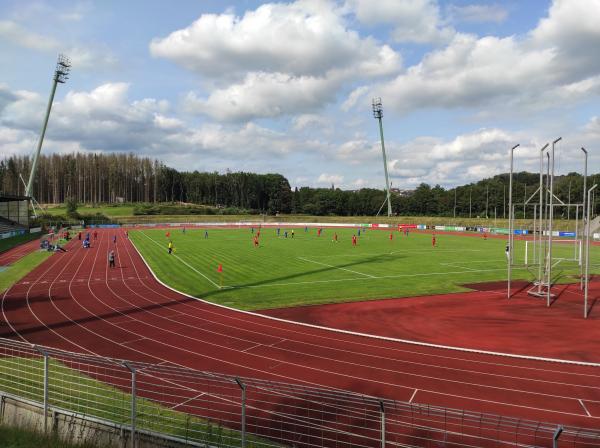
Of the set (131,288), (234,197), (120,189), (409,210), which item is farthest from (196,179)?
(131,288)

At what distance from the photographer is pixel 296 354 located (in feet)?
47.5

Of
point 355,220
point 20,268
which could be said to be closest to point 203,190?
point 355,220

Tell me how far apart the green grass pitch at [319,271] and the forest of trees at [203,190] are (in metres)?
92.0

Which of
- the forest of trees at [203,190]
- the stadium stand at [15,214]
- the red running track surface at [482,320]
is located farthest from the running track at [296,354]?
the forest of trees at [203,190]

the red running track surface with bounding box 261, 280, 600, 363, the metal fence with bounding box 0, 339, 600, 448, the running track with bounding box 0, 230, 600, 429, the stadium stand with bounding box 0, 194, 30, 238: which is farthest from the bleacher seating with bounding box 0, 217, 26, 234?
the metal fence with bounding box 0, 339, 600, 448

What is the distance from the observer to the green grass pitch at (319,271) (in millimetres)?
24391

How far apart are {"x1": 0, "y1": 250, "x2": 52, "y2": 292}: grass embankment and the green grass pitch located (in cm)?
887

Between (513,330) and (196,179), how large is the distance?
151 m

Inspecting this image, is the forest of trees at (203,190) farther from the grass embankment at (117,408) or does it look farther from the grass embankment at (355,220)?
the grass embankment at (117,408)

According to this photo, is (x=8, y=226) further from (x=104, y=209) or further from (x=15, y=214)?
(x=104, y=209)

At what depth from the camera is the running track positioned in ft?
37.3

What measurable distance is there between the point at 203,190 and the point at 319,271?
5301 inches

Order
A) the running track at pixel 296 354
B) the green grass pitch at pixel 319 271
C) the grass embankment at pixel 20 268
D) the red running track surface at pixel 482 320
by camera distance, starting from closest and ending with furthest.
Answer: the running track at pixel 296 354 < the red running track surface at pixel 482 320 < the green grass pitch at pixel 319 271 < the grass embankment at pixel 20 268

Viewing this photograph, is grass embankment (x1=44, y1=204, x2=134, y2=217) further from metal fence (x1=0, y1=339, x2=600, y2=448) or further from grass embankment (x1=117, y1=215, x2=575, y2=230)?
metal fence (x1=0, y1=339, x2=600, y2=448)
